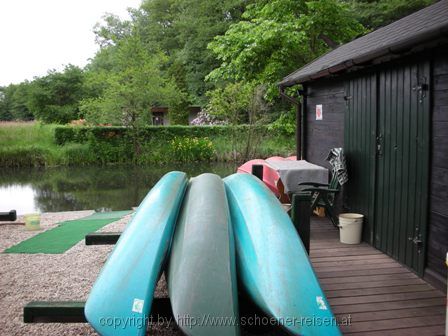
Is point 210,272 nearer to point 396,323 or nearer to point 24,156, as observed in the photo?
point 396,323

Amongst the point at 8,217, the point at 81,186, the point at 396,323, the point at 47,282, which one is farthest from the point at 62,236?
the point at 81,186

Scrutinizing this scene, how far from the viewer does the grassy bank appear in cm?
1898

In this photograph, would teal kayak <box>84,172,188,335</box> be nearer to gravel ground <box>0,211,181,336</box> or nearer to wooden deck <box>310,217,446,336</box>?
gravel ground <box>0,211,181,336</box>

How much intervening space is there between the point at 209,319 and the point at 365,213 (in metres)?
3.22

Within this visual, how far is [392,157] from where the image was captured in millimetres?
4512

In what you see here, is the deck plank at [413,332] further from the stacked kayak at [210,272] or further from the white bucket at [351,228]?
the white bucket at [351,228]

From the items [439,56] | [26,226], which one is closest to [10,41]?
[26,226]

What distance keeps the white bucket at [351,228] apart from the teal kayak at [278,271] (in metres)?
1.61

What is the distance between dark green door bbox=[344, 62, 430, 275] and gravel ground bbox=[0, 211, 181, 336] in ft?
7.53

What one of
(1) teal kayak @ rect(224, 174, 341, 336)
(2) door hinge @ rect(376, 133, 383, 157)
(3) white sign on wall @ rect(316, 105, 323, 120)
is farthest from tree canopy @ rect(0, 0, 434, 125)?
(1) teal kayak @ rect(224, 174, 341, 336)

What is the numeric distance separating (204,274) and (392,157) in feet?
8.69

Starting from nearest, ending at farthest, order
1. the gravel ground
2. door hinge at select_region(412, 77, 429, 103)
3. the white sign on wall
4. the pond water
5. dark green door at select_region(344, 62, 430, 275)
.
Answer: the gravel ground → door hinge at select_region(412, 77, 429, 103) → dark green door at select_region(344, 62, 430, 275) → the white sign on wall → the pond water

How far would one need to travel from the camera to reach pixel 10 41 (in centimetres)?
2542

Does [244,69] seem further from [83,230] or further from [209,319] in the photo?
[209,319]
